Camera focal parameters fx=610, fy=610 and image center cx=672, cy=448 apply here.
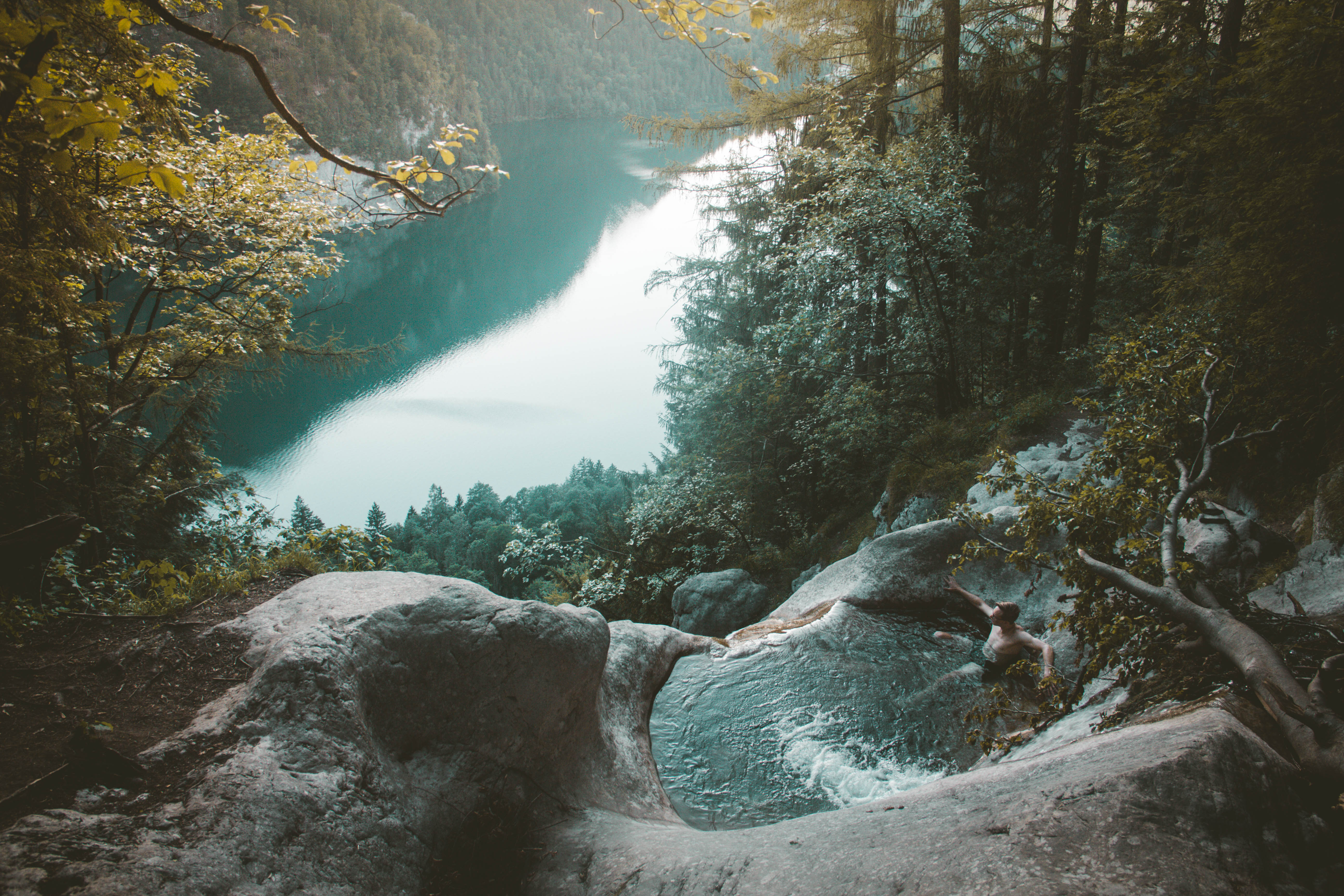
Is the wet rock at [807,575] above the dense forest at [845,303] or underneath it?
underneath

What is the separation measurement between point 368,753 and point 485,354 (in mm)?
34743

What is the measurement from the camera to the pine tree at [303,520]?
7.18 meters

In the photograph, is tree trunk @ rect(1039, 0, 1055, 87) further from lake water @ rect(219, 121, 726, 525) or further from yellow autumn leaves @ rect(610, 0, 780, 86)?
yellow autumn leaves @ rect(610, 0, 780, 86)

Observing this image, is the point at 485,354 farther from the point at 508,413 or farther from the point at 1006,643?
the point at 1006,643

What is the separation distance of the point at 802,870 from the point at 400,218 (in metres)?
3.48

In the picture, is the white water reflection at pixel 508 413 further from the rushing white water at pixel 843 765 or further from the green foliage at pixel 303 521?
the rushing white water at pixel 843 765

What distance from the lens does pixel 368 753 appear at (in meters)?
3.29

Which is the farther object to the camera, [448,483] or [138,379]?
[448,483]

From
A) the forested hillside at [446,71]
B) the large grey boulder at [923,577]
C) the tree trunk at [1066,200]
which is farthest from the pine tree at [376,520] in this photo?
the tree trunk at [1066,200]

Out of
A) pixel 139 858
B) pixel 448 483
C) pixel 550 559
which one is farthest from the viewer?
pixel 448 483

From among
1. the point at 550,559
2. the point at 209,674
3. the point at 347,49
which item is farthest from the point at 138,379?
the point at 347,49

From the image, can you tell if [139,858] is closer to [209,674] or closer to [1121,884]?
[209,674]

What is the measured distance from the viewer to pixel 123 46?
4082mm

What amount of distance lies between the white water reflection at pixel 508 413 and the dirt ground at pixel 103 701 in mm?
15972
